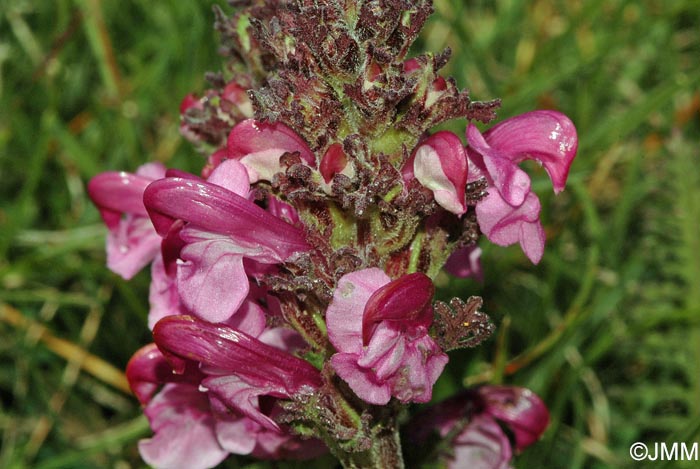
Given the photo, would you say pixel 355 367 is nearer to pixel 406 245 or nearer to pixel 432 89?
pixel 406 245

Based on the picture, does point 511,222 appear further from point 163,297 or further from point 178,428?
point 178,428

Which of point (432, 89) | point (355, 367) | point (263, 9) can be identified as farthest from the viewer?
point (263, 9)

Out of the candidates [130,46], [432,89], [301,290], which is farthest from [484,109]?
[130,46]

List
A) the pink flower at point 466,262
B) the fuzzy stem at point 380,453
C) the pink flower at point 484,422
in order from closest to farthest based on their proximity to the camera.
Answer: the fuzzy stem at point 380,453
the pink flower at point 466,262
the pink flower at point 484,422

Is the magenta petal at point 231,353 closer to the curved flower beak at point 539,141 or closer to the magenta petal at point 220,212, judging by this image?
the magenta petal at point 220,212

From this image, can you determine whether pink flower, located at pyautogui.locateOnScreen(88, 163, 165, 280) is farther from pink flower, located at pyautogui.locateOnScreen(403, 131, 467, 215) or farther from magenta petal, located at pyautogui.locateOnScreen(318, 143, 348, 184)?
pink flower, located at pyautogui.locateOnScreen(403, 131, 467, 215)

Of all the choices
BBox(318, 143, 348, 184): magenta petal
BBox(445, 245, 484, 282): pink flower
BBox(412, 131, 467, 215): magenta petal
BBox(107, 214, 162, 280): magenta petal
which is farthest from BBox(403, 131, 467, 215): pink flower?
BBox(107, 214, 162, 280): magenta petal

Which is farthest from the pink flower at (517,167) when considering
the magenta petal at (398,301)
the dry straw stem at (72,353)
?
the dry straw stem at (72,353)
